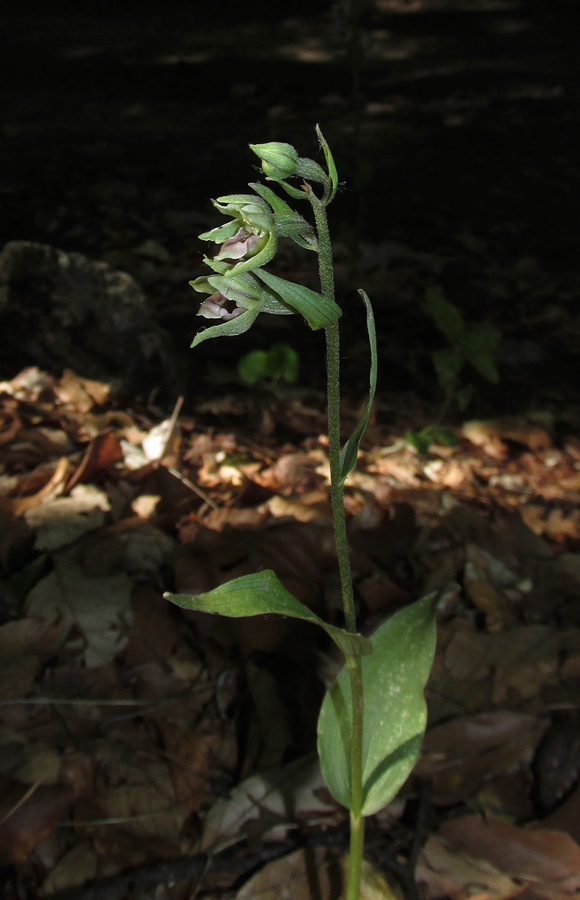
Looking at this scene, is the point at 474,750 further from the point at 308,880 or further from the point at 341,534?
the point at 341,534

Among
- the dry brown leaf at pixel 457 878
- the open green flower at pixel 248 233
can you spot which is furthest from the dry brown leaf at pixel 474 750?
the open green flower at pixel 248 233

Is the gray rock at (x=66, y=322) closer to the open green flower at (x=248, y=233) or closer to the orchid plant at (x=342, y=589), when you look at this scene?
the orchid plant at (x=342, y=589)

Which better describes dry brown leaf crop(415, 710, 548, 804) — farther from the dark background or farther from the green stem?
the dark background

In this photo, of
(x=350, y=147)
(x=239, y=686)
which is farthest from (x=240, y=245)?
(x=350, y=147)

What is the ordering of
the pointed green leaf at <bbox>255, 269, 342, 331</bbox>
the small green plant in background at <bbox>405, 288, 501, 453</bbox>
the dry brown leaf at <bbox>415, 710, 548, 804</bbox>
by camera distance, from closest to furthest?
the pointed green leaf at <bbox>255, 269, 342, 331</bbox> < the dry brown leaf at <bbox>415, 710, 548, 804</bbox> < the small green plant in background at <bbox>405, 288, 501, 453</bbox>

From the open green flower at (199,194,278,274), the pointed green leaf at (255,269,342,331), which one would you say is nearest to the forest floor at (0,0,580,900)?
the pointed green leaf at (255,269,342,331)

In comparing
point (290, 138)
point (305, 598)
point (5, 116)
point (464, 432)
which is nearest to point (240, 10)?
point (290, 138)
